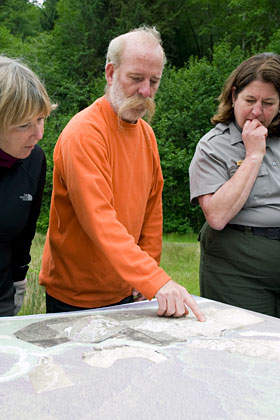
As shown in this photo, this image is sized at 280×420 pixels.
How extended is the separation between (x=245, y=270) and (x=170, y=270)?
4428mm

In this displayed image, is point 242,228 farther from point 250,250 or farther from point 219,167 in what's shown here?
point 219,167

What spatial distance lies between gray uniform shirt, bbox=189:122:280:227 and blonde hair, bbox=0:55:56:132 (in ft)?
2.76

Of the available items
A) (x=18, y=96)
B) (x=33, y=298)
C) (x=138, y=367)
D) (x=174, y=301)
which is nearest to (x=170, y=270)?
(x=33, y=298)

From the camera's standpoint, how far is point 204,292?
258 centimetres

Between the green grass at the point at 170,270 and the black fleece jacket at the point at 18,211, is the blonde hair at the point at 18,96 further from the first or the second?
the green grass at the point at 170,270

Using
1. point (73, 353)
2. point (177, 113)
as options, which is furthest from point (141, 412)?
point (177, 113)

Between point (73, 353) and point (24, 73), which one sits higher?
point (24, 73)

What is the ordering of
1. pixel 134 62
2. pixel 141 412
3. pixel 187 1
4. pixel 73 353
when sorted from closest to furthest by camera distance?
pixel 141 412 → pixel 73 353 → pixel 134 62 → pixel 187 1

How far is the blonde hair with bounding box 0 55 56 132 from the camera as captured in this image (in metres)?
1.88

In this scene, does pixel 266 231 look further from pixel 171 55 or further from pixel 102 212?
pixel 171 55

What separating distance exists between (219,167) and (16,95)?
1.04 metres

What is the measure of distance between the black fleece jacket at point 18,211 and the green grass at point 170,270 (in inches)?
77.8

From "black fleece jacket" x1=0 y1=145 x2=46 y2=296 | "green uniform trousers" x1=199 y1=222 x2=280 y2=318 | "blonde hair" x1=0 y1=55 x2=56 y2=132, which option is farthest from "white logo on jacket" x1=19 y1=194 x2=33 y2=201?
"green uniform trousers" x1=199 y1=222 x2=280 y2=318

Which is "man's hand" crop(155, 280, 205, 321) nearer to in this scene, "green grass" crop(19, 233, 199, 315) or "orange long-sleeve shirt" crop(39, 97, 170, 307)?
"orange long-sleeve shirt" crop(39, 97, 170, 307)
